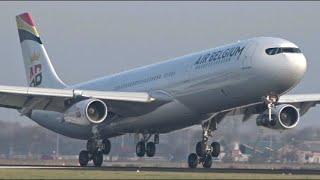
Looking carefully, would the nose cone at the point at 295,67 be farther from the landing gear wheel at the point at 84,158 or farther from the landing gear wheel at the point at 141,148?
the landing gear wheel at the point at 84,158

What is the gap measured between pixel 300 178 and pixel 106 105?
22.8 meters

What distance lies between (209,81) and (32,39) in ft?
81.5

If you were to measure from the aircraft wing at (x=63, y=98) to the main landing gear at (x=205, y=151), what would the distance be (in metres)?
3.52

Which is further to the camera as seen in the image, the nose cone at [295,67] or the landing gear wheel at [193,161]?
the landing gear wheel at [193,161]

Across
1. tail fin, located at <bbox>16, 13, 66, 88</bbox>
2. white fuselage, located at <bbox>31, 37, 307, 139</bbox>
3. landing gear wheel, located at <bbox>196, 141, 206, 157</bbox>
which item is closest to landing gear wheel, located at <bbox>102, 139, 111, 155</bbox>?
white fuselage, located at <bbox>31, 37, 307, 139</bbox>

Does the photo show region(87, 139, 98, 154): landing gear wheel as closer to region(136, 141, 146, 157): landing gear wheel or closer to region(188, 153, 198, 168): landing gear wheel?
region(136, 141, 146, 157): landing gear wheel

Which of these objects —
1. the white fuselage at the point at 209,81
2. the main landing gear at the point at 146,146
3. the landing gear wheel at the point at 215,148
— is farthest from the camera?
the main landing gear at the point at 146,146

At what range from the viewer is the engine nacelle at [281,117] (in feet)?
188

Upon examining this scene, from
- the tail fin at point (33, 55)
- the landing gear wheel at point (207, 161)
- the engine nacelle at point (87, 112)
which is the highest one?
the tail fin at point (33, 55)

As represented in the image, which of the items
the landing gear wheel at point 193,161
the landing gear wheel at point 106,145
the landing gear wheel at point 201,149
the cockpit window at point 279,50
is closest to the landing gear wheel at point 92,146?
the landing gear wheel at point 106,145

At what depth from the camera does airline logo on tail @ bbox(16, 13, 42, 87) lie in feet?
260

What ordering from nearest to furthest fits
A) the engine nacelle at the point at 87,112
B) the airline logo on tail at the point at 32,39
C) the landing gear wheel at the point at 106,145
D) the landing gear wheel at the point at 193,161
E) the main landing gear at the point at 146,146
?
the engine nacelle at the point at 87,112 < the landing gear wheel at the point at 193,161 < the main landing gear at the point at 146,146 < the landing gear wheel at the point at 106,145 < the airline logo on tail at the point at 32,39

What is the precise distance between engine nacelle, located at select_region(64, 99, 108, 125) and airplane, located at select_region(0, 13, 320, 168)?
61 mm

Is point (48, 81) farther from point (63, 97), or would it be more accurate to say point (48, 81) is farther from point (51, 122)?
point (63, 97)
